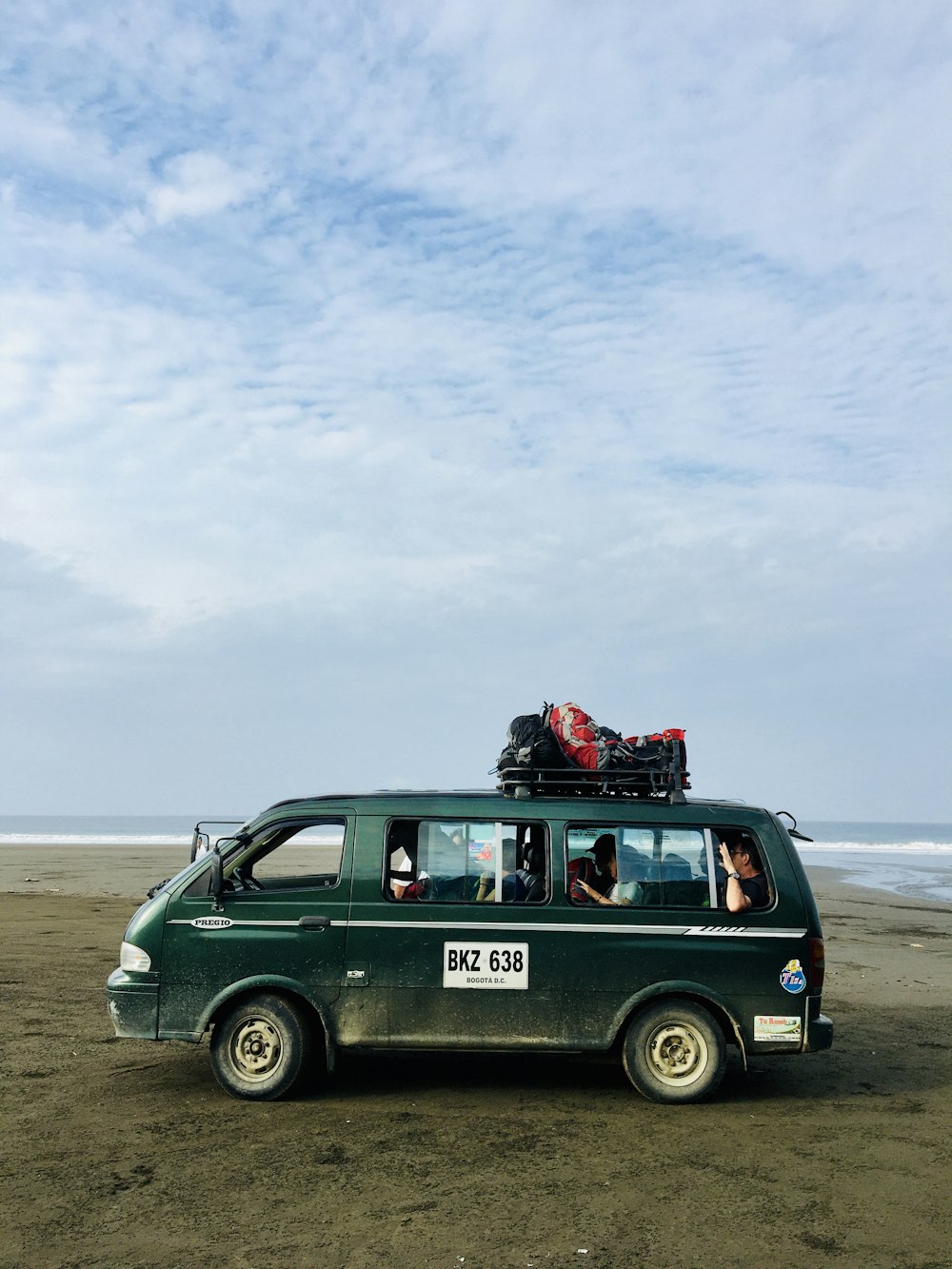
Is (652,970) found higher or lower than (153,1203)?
higher

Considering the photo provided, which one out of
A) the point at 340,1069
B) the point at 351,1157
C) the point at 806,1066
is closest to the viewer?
the point at 351,1157

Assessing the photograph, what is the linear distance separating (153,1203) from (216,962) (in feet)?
7.12

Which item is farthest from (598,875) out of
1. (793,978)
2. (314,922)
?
(314,922)

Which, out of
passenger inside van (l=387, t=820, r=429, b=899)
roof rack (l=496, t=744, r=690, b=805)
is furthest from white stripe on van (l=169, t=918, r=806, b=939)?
roof rack (l=496, t=744, r=690, b=805)

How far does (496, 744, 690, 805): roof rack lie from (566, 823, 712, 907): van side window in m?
0.29

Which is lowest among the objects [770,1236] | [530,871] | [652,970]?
[770,1236]

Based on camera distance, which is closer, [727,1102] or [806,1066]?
[727,1102]

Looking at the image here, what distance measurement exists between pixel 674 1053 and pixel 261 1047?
2955mm

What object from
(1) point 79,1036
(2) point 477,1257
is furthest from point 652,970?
(1) point 79,1036

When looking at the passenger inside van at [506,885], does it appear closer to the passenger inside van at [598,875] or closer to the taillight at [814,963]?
the passenger inside van at [598,875]

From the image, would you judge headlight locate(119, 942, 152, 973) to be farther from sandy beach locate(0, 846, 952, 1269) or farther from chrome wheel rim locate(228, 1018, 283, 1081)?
sandy beach locate(0, 846, 952, 1269)

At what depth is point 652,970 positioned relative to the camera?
304 inches

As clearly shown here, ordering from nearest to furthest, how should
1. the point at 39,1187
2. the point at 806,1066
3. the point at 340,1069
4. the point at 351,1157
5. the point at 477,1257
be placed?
1. the point at 477,1257
2. the point at 39,1187
3. the point at 351,1157
4. the point at 340,1069
5. the point at 806,1066

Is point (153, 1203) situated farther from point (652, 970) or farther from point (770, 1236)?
point (652, 970)
